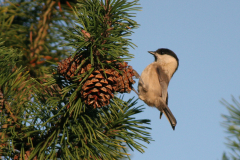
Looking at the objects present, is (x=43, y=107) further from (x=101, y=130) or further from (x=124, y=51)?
(x=124, y=51)

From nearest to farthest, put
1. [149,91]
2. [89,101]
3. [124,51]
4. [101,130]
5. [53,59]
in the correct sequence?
1. [89,101]
2. [124,51]
3. [101,130]
4. [53,59]
5. [149,91]

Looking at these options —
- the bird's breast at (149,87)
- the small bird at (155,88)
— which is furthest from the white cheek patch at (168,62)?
the bird's breast at (149,87)

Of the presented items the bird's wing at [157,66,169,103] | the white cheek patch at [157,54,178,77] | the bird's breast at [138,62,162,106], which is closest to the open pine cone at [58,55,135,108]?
the bird's breast at [138,62,162,106]

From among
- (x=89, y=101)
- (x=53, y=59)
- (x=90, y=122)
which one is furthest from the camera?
(x=53, y=59)

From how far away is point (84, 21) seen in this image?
1.93 m

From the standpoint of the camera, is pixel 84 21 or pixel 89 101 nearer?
pixel 89 101

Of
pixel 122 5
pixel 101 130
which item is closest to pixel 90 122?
pixel 101 130

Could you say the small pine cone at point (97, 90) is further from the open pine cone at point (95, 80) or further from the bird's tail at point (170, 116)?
the bird's tail at point (170, 116)

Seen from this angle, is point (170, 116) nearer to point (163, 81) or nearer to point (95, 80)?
point (163, 81)

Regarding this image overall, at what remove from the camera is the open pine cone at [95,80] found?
1.78 meters

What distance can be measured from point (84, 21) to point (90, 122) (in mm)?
757

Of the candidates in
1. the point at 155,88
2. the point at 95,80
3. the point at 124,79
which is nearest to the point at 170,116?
the point at 155,88

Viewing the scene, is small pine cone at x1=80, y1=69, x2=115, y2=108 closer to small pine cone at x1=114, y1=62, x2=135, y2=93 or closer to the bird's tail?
small pine cone at x1=114, y1=62, x2=135, y2=93

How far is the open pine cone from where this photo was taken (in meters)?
1.78
